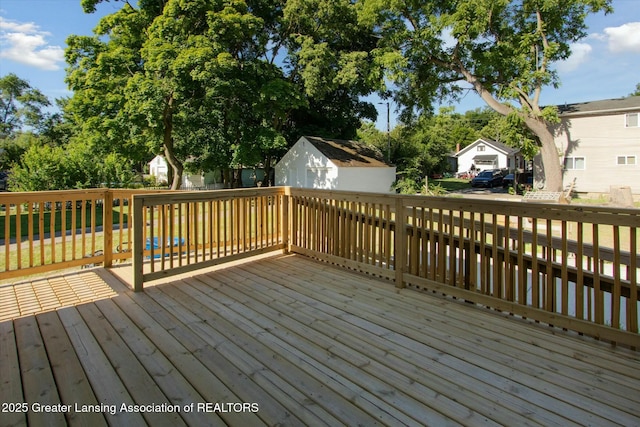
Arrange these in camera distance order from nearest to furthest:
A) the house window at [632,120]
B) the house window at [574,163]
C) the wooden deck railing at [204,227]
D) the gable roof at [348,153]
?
the wooden deck railing at [204,227], the house window at [632,120], the gable roof at [348,153], the house window at [574,163]

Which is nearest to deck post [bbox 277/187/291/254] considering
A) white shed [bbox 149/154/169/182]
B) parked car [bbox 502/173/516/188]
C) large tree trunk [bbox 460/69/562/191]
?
large tree trunk [bbox 460/69/562/191]

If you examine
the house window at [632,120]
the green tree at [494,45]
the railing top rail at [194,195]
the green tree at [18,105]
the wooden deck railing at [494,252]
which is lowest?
the wooden deck railing at [494,252]

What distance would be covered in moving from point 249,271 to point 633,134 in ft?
73.2

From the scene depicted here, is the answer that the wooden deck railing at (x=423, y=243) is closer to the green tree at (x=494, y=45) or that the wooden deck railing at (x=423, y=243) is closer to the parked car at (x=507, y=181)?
the green tree at (x=494, y=45)

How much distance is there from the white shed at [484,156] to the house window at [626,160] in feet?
67.6

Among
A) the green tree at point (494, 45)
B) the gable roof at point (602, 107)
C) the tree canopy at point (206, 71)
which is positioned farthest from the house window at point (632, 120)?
the tree canopy at point (206, 71)

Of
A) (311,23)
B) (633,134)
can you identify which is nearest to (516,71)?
(633,134)

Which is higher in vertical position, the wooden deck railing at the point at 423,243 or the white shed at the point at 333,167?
the white shed at the point at 333,167

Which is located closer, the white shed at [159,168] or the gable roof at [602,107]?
the gable roof at [602,107]

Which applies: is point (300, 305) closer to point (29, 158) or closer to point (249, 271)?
point (249, 271)

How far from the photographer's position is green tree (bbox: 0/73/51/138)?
1400 inches

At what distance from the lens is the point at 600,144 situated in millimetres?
19234

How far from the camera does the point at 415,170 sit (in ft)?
72.8

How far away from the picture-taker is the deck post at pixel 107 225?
4.32 meters
